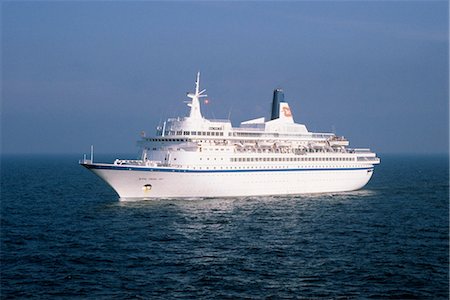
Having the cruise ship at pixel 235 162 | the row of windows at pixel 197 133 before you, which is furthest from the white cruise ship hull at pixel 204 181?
the row of windows at pixel 197 133

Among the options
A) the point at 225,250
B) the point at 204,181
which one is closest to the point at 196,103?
the point at 204,181

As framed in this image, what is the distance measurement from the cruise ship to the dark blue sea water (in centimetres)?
172

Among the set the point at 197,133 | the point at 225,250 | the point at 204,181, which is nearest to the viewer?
the point at 225,250

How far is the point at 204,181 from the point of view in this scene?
139 feet

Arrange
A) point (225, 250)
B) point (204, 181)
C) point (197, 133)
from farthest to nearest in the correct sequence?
point (197, 133), point (204, 181), point (225, 250)

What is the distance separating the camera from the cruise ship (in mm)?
41438

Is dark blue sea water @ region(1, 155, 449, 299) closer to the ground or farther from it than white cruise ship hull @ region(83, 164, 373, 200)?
closer to the ground

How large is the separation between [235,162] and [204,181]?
344 centimetres

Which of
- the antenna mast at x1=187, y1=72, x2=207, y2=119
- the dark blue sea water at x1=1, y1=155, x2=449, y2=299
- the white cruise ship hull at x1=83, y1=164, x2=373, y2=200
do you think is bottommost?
the dark blue sea water at x1=1, y1=155, x2=449, y2=299

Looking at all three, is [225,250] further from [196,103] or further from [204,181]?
[196,103]

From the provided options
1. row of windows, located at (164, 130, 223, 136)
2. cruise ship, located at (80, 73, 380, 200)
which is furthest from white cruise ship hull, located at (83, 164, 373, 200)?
row of windows, located at (164, 130, 223, 136)

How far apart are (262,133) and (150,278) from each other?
30464 millimetres

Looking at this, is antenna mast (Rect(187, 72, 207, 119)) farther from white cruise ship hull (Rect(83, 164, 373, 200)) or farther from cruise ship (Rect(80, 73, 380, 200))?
white cruise ship hull (Rect(83, 164, 373, 200))

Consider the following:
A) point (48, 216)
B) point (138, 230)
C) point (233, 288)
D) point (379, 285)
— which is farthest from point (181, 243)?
point (48, 216)
